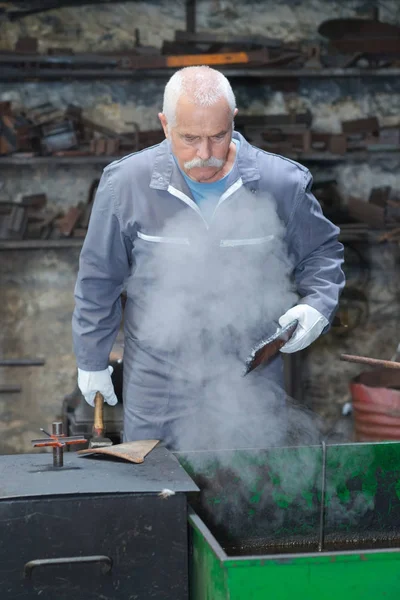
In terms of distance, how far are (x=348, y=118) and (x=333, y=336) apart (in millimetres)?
1428

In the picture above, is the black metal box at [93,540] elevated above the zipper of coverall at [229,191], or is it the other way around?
the zipper of coverall at [229,191]

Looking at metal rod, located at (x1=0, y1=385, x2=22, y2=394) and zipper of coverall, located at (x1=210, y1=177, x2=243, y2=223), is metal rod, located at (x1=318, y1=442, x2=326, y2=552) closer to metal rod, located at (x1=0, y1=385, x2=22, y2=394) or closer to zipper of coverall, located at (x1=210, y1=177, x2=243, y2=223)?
zipper of coverall, located at (x1=210, y1=177, x2=243, y2=223)

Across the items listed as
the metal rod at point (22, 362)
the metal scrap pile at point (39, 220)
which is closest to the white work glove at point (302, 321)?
the metal scrap pile at point (39, 220)

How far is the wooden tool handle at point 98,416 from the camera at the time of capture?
2.73 metres

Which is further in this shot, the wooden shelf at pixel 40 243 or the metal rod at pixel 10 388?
the metal rod at pixel 10 388

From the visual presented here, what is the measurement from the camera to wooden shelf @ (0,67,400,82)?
5594 mm

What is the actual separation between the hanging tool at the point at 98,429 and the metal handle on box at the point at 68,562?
1.88 feet

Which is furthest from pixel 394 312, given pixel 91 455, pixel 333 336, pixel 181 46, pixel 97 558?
pixel 97 558

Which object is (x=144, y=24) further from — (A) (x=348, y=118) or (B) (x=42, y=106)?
(A) (x=348, y=118)

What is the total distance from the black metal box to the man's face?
108 centimetres

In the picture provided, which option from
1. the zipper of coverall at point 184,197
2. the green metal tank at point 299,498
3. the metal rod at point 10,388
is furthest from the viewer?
the metal rod at point 10,388

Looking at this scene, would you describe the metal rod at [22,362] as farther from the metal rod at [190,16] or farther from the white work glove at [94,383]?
the white work glove at [94,383]

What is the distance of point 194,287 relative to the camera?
290 centimetres

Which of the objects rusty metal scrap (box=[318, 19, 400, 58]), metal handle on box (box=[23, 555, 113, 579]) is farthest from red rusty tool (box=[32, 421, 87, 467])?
rusty metal scrap (box=[318, 19, 400, 58])
